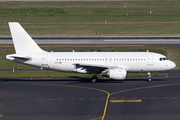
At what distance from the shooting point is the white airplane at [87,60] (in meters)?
46.1

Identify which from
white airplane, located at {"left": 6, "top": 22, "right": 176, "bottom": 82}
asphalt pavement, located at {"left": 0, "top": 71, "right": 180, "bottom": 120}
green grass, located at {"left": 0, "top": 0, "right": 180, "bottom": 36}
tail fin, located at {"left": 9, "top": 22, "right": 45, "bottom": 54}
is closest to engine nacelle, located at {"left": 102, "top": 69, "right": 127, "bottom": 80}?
white airplane, located at {"left": 6, "top": 22, "right": 176, "bottom": 82}

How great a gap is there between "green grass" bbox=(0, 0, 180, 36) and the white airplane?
43.4 metres

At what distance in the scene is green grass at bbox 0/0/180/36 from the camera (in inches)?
3777

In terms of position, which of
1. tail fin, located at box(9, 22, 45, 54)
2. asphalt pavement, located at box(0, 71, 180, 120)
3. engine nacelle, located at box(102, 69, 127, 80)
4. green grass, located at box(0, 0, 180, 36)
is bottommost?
asphalt pavement, located at box(0, 71, 180, 120)

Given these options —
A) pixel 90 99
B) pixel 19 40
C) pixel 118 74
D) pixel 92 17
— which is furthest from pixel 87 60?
pixel 92 17

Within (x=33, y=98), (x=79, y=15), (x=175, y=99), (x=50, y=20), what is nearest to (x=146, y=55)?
(x=175, y=99)

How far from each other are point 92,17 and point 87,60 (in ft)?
258

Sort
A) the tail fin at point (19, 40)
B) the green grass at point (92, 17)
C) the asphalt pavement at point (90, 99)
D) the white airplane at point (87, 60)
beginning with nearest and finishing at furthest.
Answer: the asphalt pavement at point (90, 99)
the white airplane at point (87, 60)
the tail fin at point (19, 40)
the green grass at point (92, 17)

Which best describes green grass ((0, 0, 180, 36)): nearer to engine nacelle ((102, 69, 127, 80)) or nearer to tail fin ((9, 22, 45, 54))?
tail fin ((9, 22, 45, 54))

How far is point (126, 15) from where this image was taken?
12625 cm

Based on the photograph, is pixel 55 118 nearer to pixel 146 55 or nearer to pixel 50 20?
pixel 146 55

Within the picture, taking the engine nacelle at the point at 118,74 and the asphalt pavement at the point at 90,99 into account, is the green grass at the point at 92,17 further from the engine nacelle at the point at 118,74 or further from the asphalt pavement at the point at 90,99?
the engine nacelle at the point at 118,74

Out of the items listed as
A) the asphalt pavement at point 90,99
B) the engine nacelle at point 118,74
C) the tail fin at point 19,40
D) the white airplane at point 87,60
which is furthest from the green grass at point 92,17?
the engine nacelle at point 118,74

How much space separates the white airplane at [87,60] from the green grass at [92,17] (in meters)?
43.4
